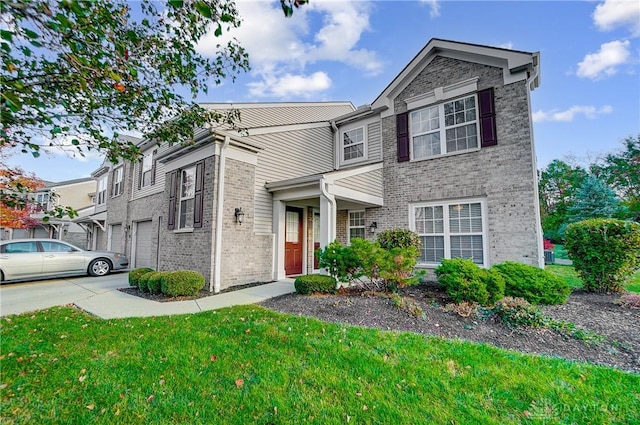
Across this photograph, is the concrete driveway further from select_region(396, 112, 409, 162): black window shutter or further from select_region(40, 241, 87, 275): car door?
select_region(396, 112, 409, 162): black window shutter

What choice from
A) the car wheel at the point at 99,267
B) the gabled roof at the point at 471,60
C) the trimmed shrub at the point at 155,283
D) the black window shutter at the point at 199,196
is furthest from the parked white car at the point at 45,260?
the gabled roof at the point at 471,60

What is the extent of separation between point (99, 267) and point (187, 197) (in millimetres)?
5209

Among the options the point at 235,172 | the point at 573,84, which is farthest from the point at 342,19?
the point at 573,84

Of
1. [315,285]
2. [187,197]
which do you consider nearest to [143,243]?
[187,197]

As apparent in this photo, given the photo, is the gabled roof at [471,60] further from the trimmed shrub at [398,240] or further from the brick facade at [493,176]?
the trimmed shrub at [398,240]

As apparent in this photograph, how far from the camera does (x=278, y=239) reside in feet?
29.1

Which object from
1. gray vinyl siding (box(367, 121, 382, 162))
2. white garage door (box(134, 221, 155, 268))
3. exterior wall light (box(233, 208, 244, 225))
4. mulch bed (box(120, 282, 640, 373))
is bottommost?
mulch bed (box(120, 282, 640, 373))

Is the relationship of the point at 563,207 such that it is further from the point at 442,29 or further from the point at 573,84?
the point at 442,29

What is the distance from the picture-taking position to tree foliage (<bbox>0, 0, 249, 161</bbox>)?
2.37 m

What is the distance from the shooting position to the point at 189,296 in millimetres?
6707

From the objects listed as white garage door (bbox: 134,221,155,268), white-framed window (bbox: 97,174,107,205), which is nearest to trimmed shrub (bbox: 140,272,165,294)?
white garage door (bbox: 134,221,155,268)

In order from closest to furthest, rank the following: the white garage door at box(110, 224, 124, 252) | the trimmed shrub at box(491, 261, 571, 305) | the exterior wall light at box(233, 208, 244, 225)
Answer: the trimmed shrub at box(491, 261, 571, 305) < the exterior wall light at box(233, 208, 244, 225) < the white garage door at box(110, 224, 124, 252)

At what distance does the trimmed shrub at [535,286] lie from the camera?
17.6 feet

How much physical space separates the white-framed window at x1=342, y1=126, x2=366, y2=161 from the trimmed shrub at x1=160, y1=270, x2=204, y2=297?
6.99m
